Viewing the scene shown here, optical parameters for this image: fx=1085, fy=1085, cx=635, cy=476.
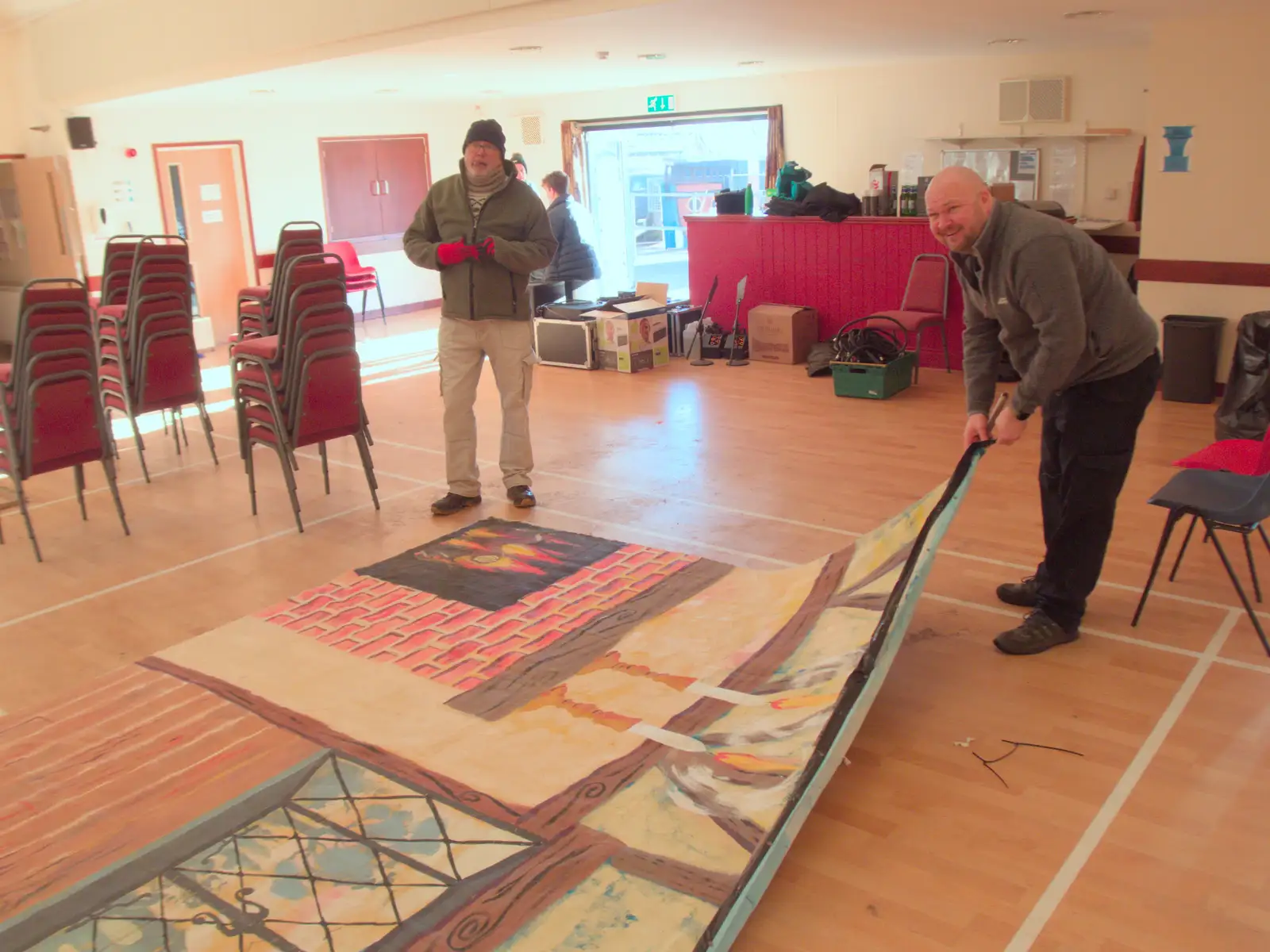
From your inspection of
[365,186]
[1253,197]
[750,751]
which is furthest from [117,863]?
[365,186]

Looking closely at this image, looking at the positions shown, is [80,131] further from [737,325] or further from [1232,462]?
[1232,462]

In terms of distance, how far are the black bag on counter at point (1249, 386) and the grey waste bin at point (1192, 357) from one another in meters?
0.37

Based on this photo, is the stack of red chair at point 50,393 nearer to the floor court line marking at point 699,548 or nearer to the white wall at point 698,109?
the floor court line marking at point 699,548

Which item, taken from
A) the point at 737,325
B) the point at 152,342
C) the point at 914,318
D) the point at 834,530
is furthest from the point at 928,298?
the point at 152,342

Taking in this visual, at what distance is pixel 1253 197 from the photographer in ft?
20.7

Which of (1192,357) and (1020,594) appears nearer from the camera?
(1020,594)

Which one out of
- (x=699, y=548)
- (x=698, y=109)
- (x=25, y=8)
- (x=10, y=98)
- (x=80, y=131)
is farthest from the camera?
(x=698, y=109)

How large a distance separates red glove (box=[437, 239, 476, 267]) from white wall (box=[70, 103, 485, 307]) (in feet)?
21.5

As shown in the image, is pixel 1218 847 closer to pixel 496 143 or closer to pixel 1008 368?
pixel 496 143

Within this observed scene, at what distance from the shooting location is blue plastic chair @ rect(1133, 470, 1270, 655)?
3207mm

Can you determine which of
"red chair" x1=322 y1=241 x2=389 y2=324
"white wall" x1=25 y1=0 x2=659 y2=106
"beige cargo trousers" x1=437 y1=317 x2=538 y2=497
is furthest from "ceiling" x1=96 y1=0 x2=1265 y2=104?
"beige cargo trousers" x1=437 y1=317 x2=538 y2=497

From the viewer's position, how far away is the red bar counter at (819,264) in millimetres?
8008

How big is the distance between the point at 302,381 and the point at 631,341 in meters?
3.77

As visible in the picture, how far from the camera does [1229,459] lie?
368 centimetres
